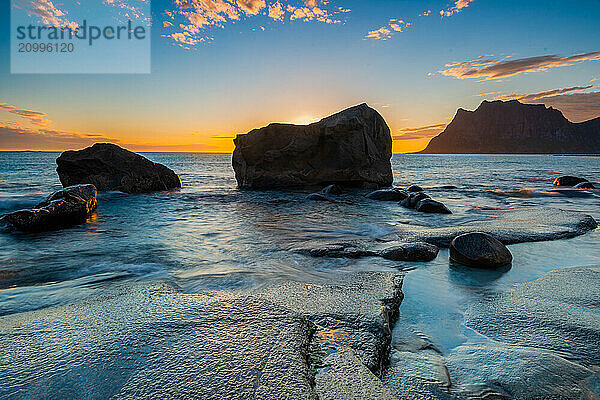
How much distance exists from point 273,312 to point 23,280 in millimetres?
3225

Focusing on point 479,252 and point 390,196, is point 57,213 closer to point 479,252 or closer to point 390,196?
point 479,252

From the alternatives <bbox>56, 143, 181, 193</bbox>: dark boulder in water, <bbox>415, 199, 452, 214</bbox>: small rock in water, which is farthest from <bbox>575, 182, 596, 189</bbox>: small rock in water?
<bbox>56, 143, 181, 193</bbox>: dark boulder in water

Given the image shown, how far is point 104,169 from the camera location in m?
13.8

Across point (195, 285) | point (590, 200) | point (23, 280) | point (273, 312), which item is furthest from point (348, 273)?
point (590, 200)

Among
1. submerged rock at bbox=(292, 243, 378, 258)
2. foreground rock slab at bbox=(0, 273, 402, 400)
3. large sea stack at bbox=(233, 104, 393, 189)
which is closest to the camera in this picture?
foreground rock slab at bbox=(0, 273, 402, 400)

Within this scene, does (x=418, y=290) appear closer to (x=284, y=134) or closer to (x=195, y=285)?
(x=195, y=285)

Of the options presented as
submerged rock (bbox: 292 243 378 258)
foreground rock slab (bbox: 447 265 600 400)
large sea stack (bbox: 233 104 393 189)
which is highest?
large sea stack (bbox: 233 104 393 189)

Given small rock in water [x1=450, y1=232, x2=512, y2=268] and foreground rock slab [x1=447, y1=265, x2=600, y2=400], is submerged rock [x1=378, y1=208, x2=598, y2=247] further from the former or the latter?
foreground rock slab [x1=447, y1=265, x2=600, y2=400]

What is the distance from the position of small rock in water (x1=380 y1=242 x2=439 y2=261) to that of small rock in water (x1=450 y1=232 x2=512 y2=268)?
317 mm

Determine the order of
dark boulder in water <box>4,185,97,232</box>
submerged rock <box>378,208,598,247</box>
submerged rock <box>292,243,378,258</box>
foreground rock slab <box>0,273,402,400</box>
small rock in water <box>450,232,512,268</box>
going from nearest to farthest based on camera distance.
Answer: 1. foreground rock slab <box>0,273,402,400</box>
2. small rock in water <box>450,232,512,268</box>
3. submerged rock <box>292,243,378,258</box>
4. submerged rock <box>378,208,598,247</box>
5. dark boulder in water <box>4,185,97,232</box>

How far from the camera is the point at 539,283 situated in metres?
3.62

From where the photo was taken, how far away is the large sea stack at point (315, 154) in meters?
15.8

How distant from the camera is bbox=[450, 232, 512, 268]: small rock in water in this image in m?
4.20

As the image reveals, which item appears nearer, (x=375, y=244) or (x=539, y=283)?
(x=539, y=283)
